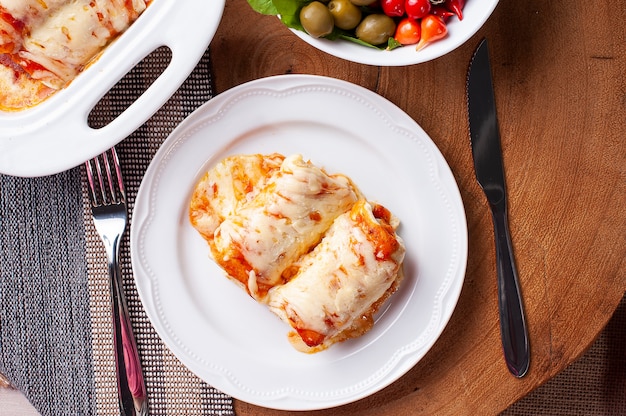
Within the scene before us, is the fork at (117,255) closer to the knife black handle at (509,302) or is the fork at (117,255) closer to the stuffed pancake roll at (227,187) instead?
the stuffed pancake roll at (227,187)

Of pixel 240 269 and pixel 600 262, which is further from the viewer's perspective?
pixel 600 262

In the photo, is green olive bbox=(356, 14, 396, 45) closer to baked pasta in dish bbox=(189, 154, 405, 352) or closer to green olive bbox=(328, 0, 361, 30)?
green olive bbox=(328, 0, 361, 30)

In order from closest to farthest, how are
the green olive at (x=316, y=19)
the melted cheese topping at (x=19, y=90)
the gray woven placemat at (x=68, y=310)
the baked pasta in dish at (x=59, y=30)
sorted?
the green olive at (x=316, y=19) → the baked pasta in dish at (x=59, y=30) → the melted cheese topping at (x=19, y=90) → the gray woven placemat at (x=68, y=310)

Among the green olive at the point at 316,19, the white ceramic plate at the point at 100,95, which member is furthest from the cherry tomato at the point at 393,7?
the white ceramic plate at the point at 100,95

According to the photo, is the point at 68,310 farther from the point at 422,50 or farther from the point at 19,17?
the point at 422,50

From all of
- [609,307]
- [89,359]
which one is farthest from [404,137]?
[89,359]

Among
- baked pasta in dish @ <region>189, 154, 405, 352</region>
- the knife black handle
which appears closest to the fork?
baked pasta in dish @ <region>189, 154, 405, 352</region>

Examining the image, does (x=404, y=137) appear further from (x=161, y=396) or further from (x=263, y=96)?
(x=161, y=396)
